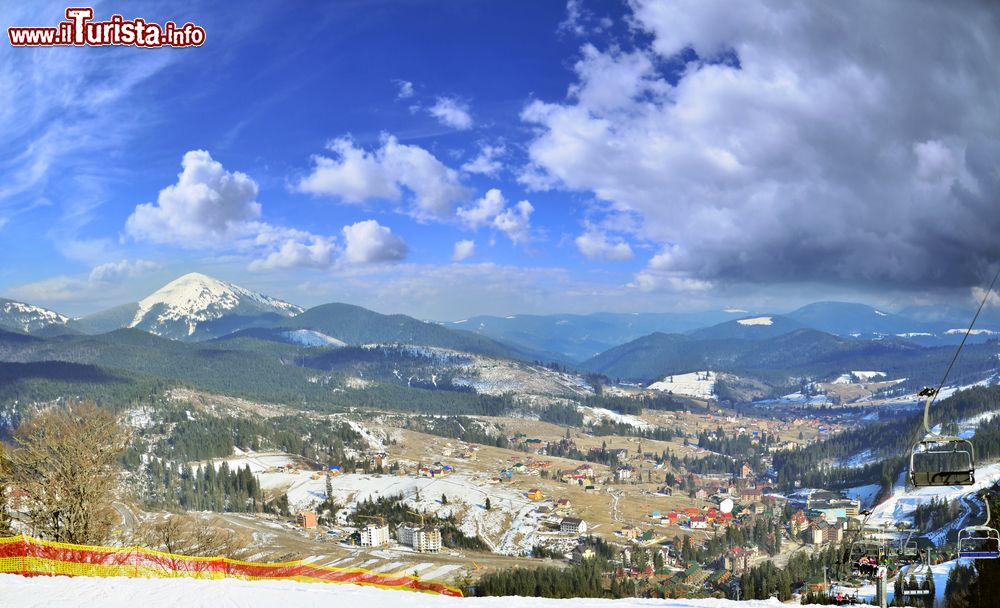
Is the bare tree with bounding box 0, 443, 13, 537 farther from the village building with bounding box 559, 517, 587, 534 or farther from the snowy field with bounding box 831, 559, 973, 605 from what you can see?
the village building with bounding box 559, 517, 587, 534

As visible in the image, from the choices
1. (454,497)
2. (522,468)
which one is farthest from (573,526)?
(522,468)

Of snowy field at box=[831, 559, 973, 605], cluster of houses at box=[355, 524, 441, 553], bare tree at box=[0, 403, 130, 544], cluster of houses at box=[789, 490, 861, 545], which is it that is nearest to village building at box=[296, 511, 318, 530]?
cluster of houses at box=[355, 524, 441, 553]

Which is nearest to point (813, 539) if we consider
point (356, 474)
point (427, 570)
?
point (427, 570)

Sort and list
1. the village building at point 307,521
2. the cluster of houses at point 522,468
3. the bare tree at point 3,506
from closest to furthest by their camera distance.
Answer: the bare tree at point 3,506 < the village building at point 307,521 < the cluster of houses at point 522,468

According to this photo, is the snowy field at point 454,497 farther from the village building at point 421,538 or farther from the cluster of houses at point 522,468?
the village building at point 421,538

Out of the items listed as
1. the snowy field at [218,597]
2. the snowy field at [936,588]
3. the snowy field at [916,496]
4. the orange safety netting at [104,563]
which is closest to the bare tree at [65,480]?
the orange safety netting at [104,563]
